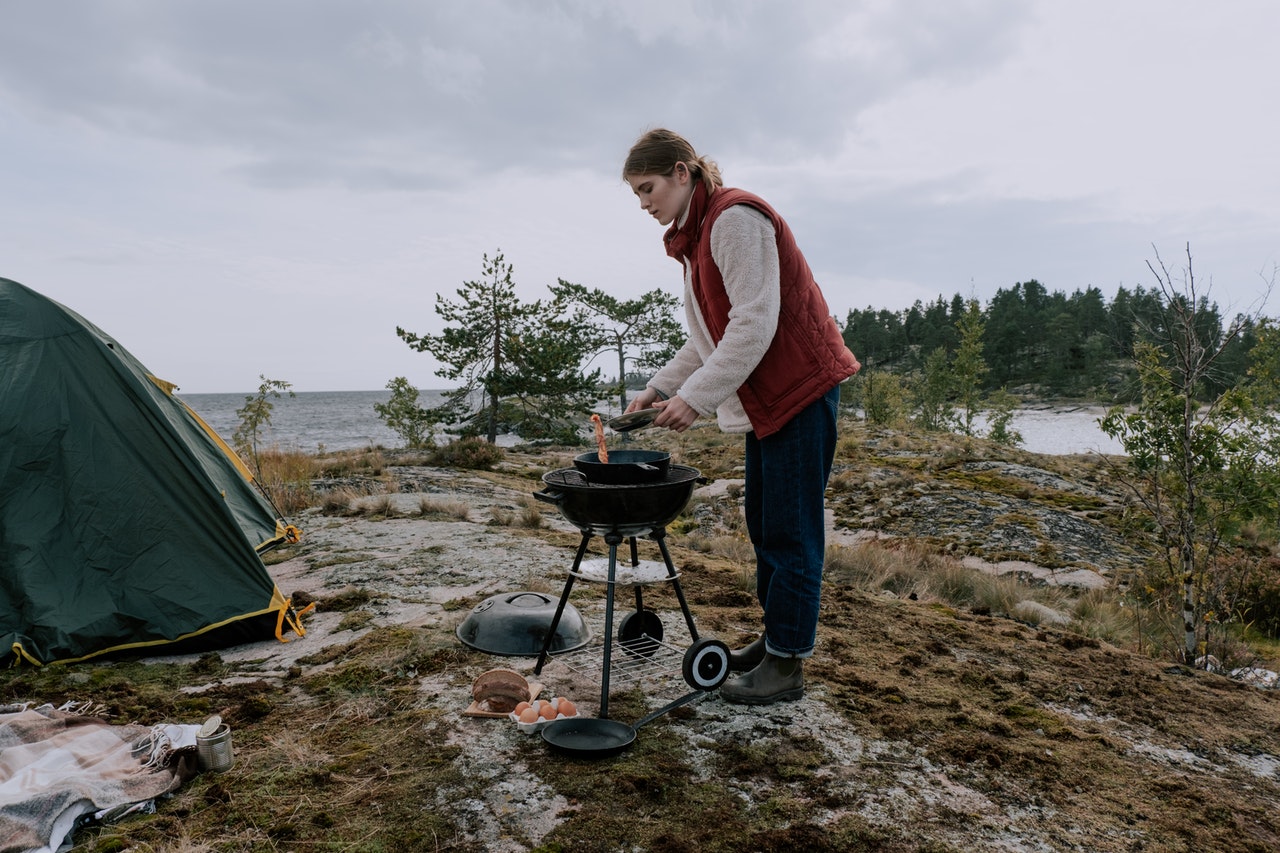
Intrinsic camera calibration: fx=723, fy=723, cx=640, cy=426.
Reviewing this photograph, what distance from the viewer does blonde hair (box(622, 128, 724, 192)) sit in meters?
3.00

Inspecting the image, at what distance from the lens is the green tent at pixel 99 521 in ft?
12.9

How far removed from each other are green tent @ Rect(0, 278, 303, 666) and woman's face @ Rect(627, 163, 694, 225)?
124 inches

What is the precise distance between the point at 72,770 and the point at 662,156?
3.14 m

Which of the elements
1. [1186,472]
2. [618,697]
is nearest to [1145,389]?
[1186,472]

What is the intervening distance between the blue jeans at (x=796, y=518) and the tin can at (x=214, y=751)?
2.20m

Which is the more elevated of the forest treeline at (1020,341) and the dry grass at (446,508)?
the forest treeline at (1020,341)

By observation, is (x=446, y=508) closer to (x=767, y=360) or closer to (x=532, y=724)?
(x=532, y=724)

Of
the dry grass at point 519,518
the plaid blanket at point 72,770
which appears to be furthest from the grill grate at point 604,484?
the dry grass at point 519,518

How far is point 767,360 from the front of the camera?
303cm

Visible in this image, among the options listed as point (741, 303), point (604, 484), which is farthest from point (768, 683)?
point (741, 303)

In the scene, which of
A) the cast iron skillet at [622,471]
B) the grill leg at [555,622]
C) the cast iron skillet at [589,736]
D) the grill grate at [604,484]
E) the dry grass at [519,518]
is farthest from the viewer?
the dry grass at [519,518]

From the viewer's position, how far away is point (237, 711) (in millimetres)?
3215

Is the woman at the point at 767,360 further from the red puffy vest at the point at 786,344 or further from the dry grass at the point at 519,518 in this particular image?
the dry grass at the point at 519,518

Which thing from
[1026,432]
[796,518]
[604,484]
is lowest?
[1026,432]
